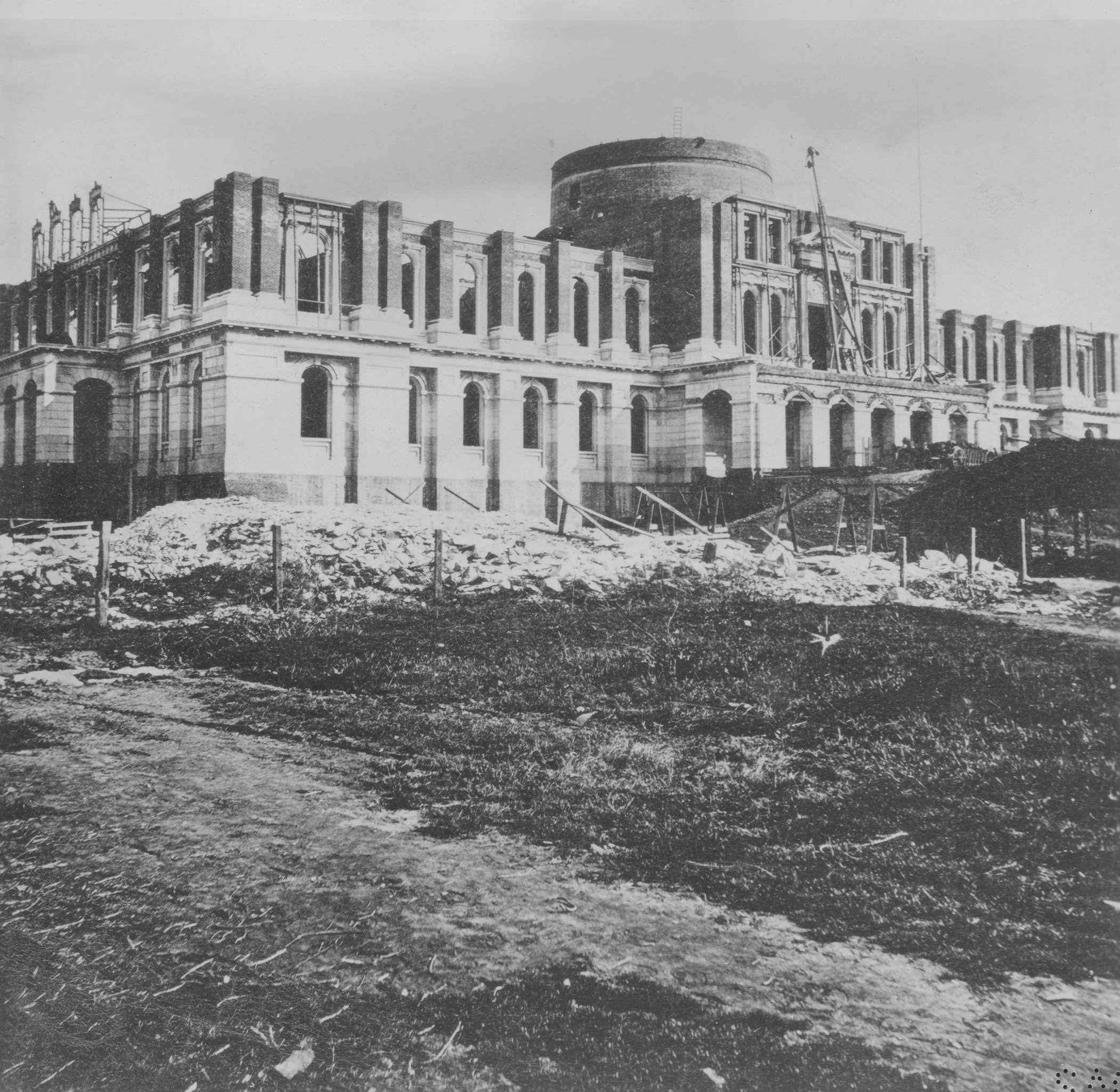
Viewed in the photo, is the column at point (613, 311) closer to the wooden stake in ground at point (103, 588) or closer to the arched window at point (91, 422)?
the arched window at point (91, 422)

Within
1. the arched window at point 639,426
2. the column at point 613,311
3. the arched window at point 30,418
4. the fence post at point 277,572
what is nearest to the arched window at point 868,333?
the arched window at point 639,426

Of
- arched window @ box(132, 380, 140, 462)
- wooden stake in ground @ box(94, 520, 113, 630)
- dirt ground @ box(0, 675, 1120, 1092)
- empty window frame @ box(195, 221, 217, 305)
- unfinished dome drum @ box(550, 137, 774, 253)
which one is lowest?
dirt ground @ box(0, 675, 1120, 1092)

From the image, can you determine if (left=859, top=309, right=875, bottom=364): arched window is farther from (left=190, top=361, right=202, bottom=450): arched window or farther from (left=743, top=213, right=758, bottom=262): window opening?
(left=190, top=361, right=202, bottom=450): arched window

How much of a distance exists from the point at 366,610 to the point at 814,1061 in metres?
12.5

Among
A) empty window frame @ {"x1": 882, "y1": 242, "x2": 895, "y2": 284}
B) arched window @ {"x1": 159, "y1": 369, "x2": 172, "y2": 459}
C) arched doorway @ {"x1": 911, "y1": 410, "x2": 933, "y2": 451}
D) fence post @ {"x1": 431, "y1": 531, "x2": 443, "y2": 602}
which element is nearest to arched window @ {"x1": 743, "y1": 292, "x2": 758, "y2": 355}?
arched doorway @ {"x1": 911, "y1": 410, "x2": 933, "y2": 451}

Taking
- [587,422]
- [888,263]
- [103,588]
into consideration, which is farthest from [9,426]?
[888,263]

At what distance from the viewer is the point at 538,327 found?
3622 cm

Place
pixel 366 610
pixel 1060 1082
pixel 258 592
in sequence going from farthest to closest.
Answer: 1. pixel 258 592
2. pixel 366 610
3. pixel 1060 1082

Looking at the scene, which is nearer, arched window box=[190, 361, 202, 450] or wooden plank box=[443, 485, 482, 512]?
arched window box=[190, 361, 202, 450]

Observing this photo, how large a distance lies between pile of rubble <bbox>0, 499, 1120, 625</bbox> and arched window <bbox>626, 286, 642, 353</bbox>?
52.9 feet

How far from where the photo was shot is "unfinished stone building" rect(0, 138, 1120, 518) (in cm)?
2927

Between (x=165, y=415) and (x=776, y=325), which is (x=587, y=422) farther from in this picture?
(x=165, y=415)

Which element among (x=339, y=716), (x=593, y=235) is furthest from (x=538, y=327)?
(x=339, y=716)

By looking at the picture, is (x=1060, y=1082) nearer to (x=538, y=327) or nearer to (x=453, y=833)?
(x=453, y=833)
